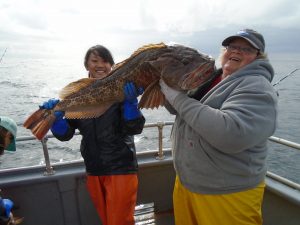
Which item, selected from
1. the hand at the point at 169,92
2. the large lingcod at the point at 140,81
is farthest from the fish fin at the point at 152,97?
the hand at the point at 169,92

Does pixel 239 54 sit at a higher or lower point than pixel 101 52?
lower

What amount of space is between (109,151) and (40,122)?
78cm

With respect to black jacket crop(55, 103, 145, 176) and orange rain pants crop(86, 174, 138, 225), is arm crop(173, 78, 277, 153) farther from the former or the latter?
orange rain pants crop(86, 174, 138, 225)

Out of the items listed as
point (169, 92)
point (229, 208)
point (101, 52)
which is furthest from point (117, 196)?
point (101, 52)

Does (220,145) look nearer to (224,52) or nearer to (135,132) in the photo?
(224,52)

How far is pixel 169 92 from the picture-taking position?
96.7 inches

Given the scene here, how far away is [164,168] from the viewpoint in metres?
4.52

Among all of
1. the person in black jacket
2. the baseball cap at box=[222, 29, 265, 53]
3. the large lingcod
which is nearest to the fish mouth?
the large lingcod

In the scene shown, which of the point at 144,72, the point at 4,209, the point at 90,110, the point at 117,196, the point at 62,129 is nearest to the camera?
the point at 144,72

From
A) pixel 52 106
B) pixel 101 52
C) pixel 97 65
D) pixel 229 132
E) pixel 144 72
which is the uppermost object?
pixel 101 52

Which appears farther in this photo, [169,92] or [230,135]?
[169,92]

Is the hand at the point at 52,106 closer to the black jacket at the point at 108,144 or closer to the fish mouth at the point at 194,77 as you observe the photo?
the black jacket at the point at 108,144

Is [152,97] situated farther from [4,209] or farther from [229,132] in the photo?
[4,209]

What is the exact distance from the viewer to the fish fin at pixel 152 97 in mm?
2652
